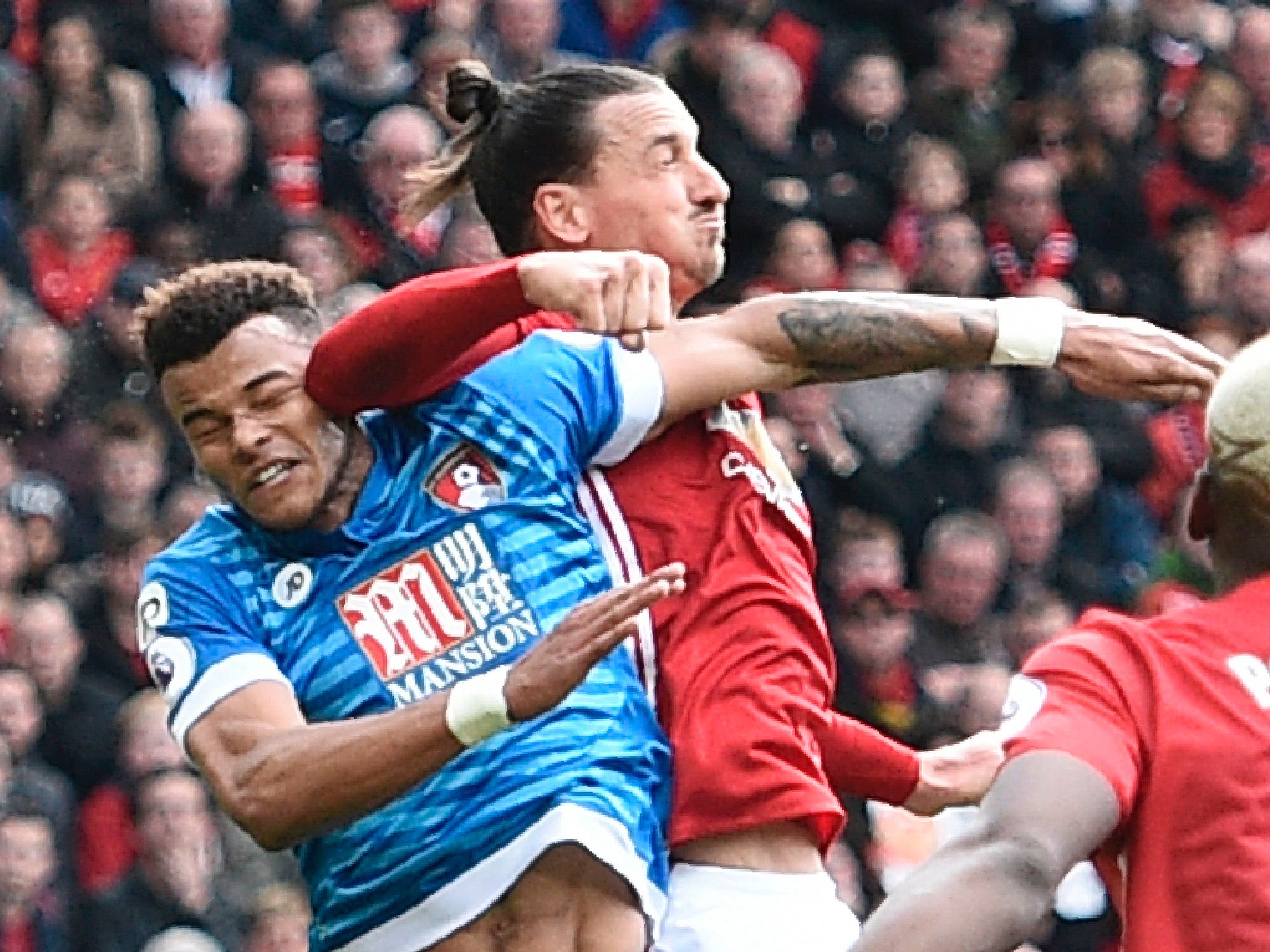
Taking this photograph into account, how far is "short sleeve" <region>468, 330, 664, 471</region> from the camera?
5.02 m

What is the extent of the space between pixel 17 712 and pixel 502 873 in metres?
4.01

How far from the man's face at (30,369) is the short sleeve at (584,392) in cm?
447

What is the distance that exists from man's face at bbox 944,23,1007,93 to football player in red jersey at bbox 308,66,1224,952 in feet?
21.7

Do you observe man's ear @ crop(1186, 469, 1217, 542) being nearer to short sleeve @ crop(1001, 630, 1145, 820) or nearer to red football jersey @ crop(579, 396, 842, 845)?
short sleeve @ crop(1001, 630, 1145, 820)

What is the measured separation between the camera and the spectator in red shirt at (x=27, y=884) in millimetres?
8453

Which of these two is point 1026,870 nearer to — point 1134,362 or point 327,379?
point 1134,362

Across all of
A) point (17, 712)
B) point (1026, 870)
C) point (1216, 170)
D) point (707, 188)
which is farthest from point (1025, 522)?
point (1026, 870)

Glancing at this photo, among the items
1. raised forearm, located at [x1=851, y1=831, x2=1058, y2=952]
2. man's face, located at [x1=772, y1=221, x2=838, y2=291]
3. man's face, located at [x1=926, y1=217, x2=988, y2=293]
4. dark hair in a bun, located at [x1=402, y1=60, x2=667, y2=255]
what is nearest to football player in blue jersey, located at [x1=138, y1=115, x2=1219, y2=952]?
dark hair in a bun, located at [x1=402, y1=60, x2=667, y2=255]

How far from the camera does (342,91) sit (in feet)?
34.5

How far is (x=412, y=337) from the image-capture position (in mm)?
4855

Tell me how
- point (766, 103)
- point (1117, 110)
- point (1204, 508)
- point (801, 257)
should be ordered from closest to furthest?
1. point (1204, 508)
2. point (801, 257)
3. point (766, 103)
4. point (1117, 110)

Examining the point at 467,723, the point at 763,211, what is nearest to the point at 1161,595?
the point at 763,211

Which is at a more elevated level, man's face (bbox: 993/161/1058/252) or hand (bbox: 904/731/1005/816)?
hand (bbox: 904/731/1005/816)

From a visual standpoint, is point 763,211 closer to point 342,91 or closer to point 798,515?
point 342,91
